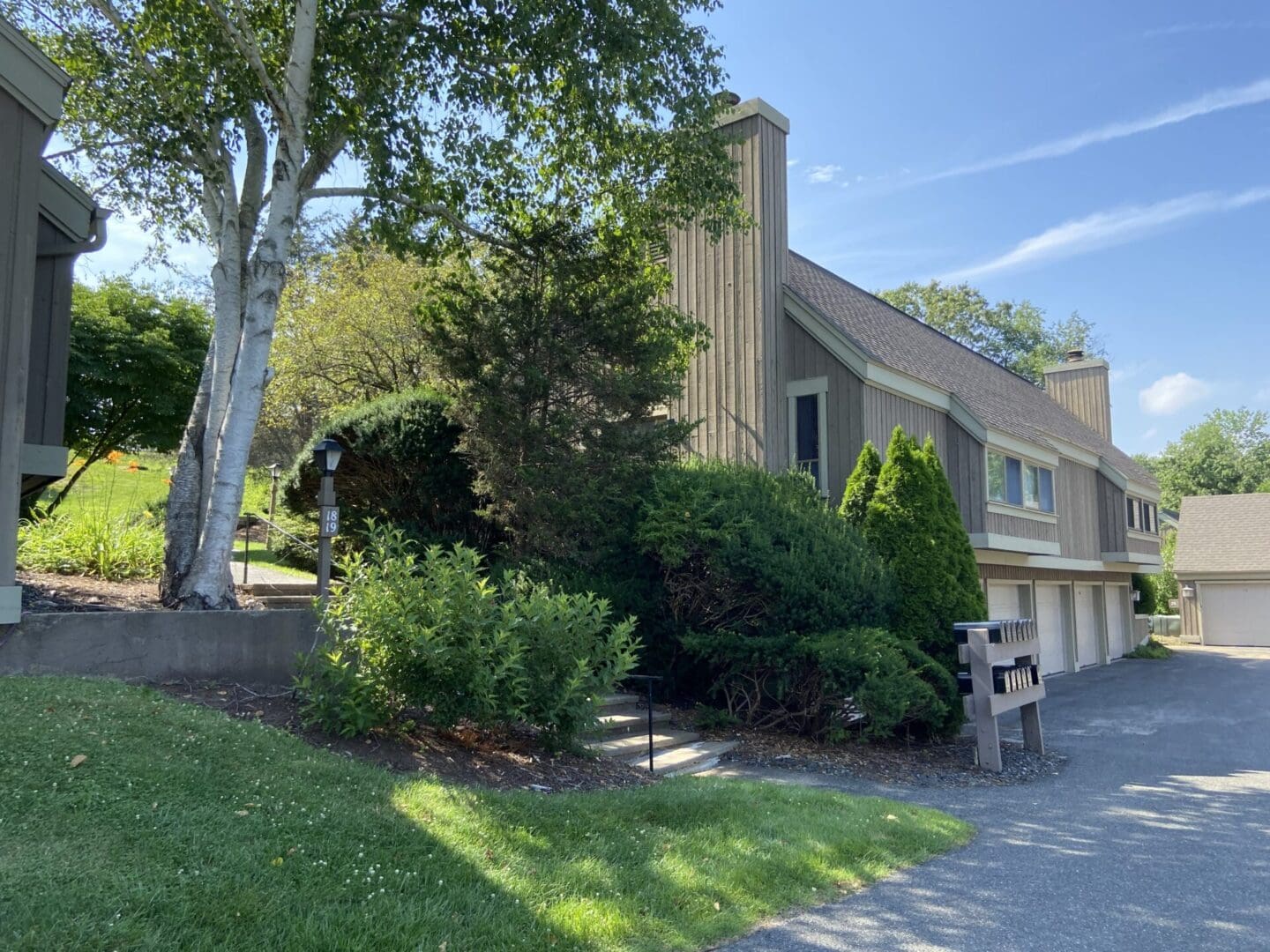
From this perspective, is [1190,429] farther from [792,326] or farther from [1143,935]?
[1143,935]

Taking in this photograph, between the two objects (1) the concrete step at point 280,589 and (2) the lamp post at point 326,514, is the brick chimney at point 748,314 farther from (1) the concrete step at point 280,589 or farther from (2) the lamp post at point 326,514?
(2) the lamp post at point 326,514

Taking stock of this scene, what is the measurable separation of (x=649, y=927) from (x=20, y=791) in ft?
10.3

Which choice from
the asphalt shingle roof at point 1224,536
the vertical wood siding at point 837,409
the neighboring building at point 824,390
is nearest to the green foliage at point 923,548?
the vertical wood siding at point 837,409

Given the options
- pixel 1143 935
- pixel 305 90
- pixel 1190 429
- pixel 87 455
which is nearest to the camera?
pixel 1143 935

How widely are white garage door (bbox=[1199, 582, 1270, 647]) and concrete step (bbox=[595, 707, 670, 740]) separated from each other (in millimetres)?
30770

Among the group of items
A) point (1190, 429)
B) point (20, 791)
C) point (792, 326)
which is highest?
point (1190, 429)

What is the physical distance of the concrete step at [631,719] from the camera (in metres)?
10.0

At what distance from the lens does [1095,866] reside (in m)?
6.38

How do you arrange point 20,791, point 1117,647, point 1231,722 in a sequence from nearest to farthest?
point 20,791, point 1231,722, point 1117,647

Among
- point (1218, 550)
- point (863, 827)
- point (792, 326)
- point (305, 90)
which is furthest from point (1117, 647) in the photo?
point (305, 90)

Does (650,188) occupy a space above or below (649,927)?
above

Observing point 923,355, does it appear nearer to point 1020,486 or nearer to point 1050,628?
point 1020,486

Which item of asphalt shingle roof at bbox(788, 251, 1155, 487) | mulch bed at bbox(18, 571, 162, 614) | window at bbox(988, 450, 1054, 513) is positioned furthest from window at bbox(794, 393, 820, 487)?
mulch bed at bbox(18, 571, 162, 614)

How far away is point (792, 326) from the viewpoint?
1611 cm
